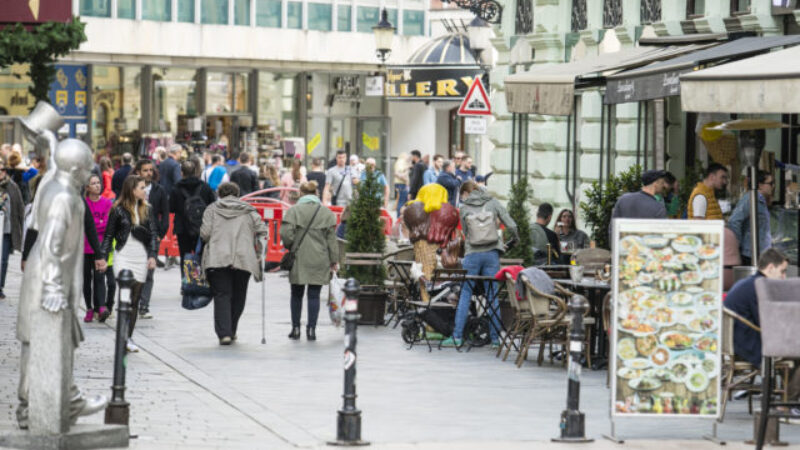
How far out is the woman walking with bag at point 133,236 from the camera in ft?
57.4

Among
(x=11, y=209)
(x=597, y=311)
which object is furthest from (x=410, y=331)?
(x=11, y=209)

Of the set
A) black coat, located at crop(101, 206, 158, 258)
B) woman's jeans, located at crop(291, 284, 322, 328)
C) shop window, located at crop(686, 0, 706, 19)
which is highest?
shop window, located at crop(686, 0, 706, 19)

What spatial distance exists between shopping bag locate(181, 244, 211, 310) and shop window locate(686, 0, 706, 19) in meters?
7.82

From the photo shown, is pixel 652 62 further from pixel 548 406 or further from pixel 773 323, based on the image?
pixel 773 323

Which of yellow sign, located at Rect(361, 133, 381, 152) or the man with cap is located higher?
yellow sign, located at Rect(361, 133, 381, 152)

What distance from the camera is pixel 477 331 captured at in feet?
61.2

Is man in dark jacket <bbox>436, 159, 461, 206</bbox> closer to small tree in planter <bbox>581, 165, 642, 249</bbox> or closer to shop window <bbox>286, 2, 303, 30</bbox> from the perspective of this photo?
small tree in planter <bbox>581, 165, 642, 249</bbox>

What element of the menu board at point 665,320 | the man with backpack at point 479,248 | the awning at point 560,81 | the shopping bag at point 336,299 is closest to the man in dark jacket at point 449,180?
the awning at point 560,81

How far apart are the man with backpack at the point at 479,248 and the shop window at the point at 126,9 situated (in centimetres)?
3273

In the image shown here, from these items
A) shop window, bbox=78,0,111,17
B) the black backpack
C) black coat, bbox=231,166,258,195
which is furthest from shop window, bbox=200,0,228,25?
the black backpack

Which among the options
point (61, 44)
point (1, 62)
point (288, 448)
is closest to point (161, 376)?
point (288, 448)

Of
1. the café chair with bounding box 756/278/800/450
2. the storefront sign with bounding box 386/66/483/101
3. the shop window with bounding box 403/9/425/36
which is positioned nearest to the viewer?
the café chair with bounding box 756/278/800/450

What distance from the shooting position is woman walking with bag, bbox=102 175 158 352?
17484 millimetres

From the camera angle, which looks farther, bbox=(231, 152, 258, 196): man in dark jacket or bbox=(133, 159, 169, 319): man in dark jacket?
bbox=(231, 152, 258, 196): man in dark jacket
